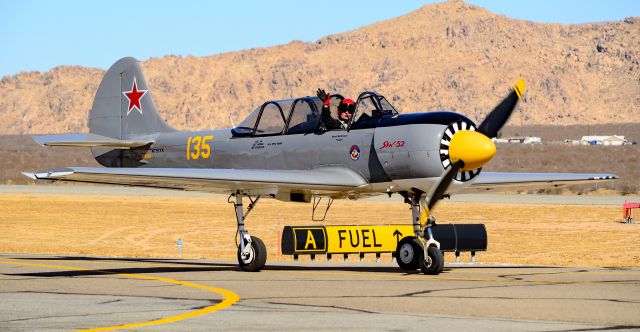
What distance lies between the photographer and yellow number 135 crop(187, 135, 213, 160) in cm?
2247

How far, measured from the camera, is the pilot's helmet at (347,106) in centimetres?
1972

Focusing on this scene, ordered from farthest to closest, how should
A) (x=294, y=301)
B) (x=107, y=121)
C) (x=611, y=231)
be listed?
1. (x=611, y=231)
2. (x=107, y=121)
3. (x=294, y=301)

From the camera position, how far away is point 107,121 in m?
25.7

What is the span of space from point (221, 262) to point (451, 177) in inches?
318

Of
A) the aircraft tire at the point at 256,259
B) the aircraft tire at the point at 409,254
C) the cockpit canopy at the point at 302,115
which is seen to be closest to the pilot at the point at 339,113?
the cockpit canopy at the point at 302,115

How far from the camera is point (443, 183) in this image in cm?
1803

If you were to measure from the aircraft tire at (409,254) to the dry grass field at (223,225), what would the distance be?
7.71m

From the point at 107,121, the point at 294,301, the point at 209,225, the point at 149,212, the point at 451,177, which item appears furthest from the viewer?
the point at 149,212

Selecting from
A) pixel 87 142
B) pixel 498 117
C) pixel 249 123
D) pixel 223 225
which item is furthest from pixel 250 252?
pixel 223 225

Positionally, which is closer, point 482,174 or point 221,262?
point 482,174

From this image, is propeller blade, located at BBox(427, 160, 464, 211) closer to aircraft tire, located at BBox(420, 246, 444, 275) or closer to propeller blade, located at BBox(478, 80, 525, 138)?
propeller blade, located at BBox(478, 80, 525, 138)

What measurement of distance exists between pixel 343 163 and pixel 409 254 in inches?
80.5

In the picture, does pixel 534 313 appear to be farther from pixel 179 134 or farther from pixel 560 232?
pixel 560 232

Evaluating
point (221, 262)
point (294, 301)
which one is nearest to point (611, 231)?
point (221, 262)
